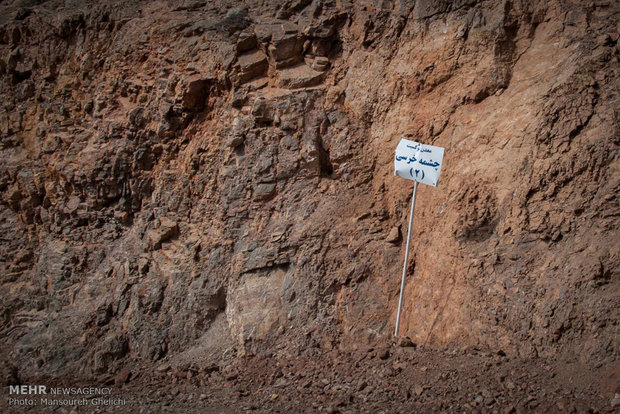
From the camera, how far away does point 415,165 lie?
4.90m

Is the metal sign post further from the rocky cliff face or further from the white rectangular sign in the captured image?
the rocky cliff face

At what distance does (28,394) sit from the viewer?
5.48 m

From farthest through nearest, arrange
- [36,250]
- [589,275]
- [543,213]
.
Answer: [36,250] → [543,213] → [589,275]

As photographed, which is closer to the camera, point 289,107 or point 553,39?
point 553,39

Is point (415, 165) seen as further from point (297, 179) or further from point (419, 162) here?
point (297, 179)

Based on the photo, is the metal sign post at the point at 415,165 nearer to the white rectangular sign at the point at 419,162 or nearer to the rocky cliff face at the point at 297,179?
the white rectangular sign at the point at 419,162

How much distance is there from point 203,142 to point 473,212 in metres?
3.08

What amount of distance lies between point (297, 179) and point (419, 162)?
143 cm

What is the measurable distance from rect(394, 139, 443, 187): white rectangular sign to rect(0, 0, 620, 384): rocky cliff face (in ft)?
1.04

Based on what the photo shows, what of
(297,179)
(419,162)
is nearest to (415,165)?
(419,162)

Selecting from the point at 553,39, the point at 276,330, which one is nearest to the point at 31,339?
the point at 276,330

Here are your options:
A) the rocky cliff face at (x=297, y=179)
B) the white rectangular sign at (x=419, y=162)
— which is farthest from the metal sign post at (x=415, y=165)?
the rocky cliff face at (x=297, y=179)

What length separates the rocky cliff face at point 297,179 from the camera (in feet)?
14.8

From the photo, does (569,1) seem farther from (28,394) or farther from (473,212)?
(28,394)
